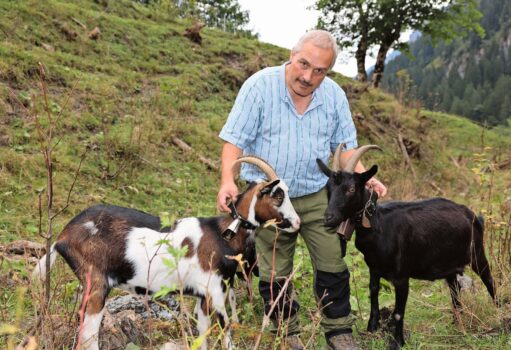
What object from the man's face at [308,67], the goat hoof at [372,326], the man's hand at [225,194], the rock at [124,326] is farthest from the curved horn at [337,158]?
the rock at [124,326]

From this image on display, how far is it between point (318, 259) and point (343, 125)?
1.11 metres

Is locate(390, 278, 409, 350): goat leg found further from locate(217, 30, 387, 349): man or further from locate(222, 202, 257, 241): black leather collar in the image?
locate(222, 202, 257, 241): black leather collar

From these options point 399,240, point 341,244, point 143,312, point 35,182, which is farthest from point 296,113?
point 35,182

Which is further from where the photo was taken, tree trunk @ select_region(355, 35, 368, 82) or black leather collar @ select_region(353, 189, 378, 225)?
tree trunk @ select_region(355, 35, 368, 82)

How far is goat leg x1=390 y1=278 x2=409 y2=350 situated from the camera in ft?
12.4

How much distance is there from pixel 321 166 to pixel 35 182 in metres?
4.41

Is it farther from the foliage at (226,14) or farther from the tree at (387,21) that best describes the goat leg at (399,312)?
the foliage at (226,14)

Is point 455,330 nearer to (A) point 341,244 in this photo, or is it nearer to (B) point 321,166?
(A) point 341,244

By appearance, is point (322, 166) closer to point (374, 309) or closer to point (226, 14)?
point (374, 309)

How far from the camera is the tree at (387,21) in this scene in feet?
69.2

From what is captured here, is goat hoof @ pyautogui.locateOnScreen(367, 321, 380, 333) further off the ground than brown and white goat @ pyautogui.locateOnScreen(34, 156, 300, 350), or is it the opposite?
brown and white goat @ pyautogui.locateOnScreen(34, 156, 300, 350)

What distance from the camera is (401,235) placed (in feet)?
13.4

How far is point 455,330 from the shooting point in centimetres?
406

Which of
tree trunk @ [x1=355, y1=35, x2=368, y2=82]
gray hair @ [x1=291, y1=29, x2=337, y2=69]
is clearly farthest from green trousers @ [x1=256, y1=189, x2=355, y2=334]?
tree trunk @ [x1=355, y1=35, x2=368, y2=82]
